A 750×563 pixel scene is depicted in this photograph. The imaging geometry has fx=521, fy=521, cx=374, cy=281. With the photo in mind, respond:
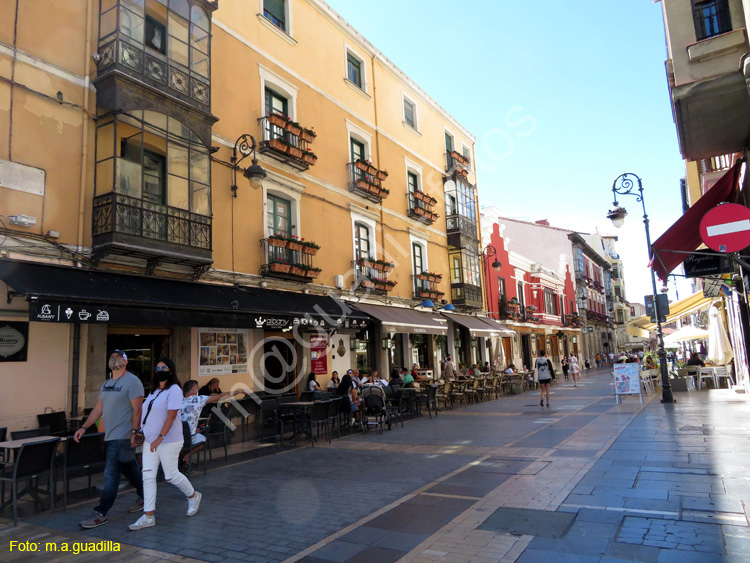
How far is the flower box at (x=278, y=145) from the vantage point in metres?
14.4

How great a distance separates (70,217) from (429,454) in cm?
A: 794

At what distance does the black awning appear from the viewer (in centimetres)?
831

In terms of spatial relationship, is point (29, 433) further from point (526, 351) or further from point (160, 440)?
point (526, 351)

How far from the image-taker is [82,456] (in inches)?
260

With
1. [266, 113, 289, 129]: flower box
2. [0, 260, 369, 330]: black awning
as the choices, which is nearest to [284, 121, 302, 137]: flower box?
[266, 113, 289, 129]: flower box

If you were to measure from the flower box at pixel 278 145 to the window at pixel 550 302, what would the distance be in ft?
92.3

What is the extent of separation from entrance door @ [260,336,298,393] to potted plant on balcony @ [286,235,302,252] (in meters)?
2.56

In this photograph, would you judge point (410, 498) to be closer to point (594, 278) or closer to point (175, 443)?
point (175, 443)

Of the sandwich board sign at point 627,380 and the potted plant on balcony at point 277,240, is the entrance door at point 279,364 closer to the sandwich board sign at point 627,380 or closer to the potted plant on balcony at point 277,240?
the potted plant on balcony at point 277,240

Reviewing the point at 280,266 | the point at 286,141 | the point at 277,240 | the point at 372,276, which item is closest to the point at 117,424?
the point at 280,266

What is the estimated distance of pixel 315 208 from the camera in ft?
53.9

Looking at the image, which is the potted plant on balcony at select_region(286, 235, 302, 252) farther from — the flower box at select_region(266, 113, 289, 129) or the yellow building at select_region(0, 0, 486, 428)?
the flower box at select_region(266, 113, 289, 129)

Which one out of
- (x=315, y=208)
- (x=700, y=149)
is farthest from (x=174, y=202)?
(x=700, y=149)

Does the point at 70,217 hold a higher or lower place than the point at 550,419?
higher
